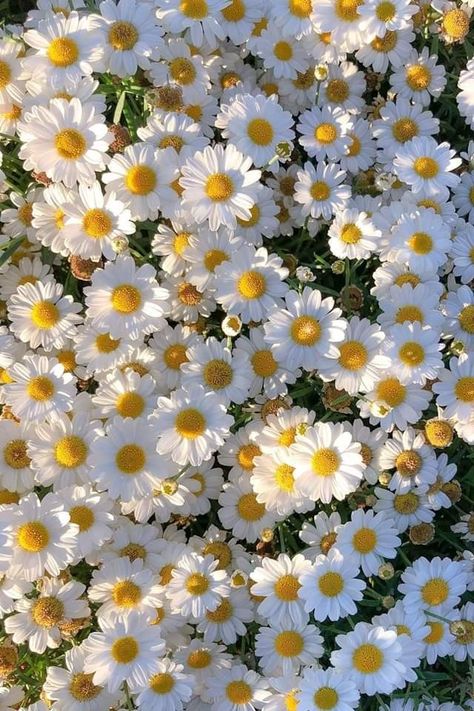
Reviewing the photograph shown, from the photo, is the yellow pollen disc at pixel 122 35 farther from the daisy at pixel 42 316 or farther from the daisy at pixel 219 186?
the daisy at pixel 42 316

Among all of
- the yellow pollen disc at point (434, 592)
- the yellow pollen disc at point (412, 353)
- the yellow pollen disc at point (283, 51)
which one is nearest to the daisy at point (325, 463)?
the yellow pollen disc at point (412, 353)

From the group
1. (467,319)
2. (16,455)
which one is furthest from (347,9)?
(16,455)

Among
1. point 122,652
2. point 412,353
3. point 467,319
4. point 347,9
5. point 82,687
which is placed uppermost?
point 347,9

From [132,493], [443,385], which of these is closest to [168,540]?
[132,493]

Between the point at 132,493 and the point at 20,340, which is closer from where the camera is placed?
the point at 132,493

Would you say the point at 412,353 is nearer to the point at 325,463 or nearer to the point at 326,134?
the point at 325,463

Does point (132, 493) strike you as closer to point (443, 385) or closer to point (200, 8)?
point (443, 385)
